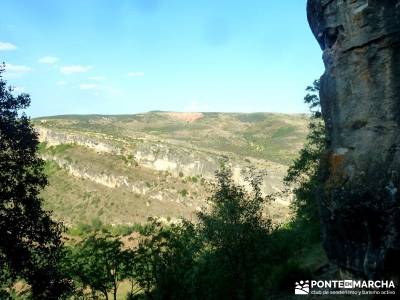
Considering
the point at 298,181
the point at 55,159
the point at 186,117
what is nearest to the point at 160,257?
the point at 298,181

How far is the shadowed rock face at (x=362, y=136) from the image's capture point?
1134 centimetres

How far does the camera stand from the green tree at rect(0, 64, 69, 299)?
17.5m

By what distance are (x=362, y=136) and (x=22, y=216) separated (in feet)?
45.4

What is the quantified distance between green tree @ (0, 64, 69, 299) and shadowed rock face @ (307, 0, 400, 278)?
1231cm

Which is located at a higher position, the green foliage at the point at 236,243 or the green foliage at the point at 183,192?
the green foliage at the point at 236,243

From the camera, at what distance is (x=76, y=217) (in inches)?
2955

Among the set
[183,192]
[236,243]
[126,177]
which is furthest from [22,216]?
[126,177]

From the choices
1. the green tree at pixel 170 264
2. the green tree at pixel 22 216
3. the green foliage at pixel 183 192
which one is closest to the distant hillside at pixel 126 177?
the green foliage at pixel 183 192

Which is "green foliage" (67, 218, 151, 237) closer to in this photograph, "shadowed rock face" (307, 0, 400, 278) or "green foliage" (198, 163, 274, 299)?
"green foliage" (198, 163, 274, 299)

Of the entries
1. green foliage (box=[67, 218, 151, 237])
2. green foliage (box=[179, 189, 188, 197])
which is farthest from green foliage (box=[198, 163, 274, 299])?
green foliage (box=[179, 189, 188, 197])

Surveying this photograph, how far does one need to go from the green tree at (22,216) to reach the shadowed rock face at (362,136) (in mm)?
12310

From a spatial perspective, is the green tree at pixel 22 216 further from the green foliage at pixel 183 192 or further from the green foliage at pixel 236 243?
the green foliage at pixel 183 192

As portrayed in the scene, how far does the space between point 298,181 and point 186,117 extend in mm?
160695

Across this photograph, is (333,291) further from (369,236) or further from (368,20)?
(368,20)
